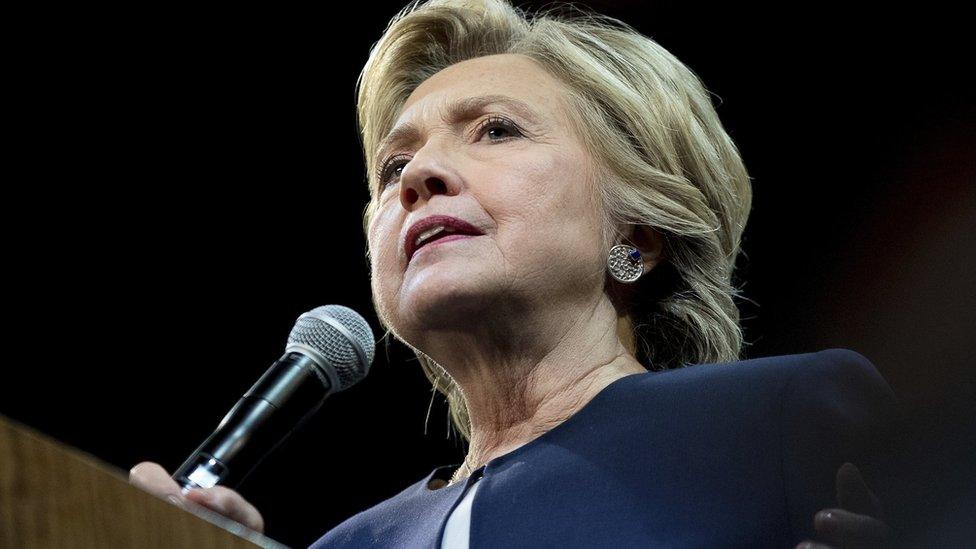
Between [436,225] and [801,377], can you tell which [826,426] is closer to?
[801,377]

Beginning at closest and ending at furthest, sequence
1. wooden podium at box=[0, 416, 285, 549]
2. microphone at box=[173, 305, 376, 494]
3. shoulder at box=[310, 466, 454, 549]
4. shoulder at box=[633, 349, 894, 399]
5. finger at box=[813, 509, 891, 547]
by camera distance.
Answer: wooden podium at box=[0, 416, 285, 549]
finger at box=[813, 509, 891, 547]
shoulder at box=[633, 349, 894, 399]
microphone at box=[173, 305, 376, 494]
shoulder at box=[310, 466, 454, 549]

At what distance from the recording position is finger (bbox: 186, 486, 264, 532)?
1.26 meters

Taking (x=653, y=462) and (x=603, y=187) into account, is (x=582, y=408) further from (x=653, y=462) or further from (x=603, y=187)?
(x=603, y=187)

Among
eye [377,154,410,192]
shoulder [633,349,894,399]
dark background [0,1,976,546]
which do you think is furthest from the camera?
dark background [0,1,976,546]

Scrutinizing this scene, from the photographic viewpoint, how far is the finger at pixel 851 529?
3.78ft

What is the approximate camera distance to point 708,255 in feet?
6.15

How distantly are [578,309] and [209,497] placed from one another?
668 mm

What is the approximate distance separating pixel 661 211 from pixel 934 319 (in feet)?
1.83

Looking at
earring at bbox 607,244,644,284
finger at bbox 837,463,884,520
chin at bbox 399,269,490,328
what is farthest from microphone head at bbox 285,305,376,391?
finger at bbox 837,463,884,520

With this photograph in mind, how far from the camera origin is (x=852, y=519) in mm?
1166

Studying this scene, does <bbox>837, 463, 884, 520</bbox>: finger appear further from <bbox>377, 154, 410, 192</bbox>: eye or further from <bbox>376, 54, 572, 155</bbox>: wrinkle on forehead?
<bbox>377, 154, 410, 192</bbox>: eye

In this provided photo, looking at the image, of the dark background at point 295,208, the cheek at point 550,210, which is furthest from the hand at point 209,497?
the dark background at point 295,208

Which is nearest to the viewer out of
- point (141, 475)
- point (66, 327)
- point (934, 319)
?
point (141, 475)

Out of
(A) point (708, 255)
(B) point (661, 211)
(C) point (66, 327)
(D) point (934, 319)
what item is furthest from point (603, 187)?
(C) point (66, 327)
